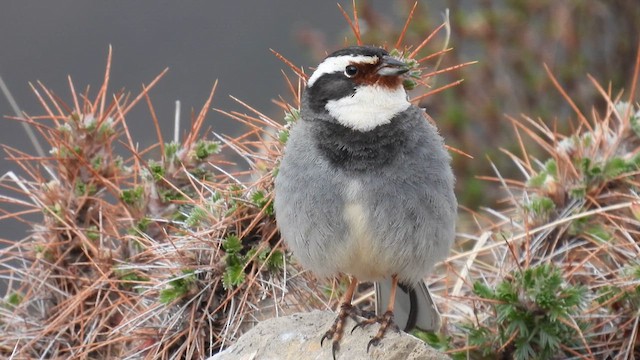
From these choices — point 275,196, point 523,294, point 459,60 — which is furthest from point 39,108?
point 523,294

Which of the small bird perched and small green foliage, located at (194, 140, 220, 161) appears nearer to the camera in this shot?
the small bird perched

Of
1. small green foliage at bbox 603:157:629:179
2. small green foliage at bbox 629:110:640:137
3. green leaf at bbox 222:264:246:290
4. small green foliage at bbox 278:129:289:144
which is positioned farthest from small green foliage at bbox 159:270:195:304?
small green foliage at bbox 629:110:640:137

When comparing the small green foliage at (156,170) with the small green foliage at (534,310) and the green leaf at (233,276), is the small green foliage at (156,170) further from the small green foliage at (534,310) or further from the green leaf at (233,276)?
the small green foliage at (534,310)

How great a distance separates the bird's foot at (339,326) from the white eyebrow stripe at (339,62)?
0.90 meters

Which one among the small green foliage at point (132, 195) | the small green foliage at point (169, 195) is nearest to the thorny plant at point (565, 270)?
the small green foliage at point (169, 195)

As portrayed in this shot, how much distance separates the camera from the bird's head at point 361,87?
3.98 m

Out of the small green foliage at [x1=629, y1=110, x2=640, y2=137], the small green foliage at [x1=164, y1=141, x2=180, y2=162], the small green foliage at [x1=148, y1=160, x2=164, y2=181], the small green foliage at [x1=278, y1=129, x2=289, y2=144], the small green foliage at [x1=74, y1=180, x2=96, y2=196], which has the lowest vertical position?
the small green foliage at [x1=74, y1=180, x2=96, y2=196]

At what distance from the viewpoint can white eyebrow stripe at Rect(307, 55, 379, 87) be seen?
13.0 ft

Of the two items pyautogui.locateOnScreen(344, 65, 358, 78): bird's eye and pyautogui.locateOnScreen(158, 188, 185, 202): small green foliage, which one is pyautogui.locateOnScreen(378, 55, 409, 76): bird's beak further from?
pyautogui.locateOnScreen(158, 188, 185, 202): small green foliage

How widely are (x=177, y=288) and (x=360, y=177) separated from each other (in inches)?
31.6

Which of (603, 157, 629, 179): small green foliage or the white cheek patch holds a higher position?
the white cheek patch

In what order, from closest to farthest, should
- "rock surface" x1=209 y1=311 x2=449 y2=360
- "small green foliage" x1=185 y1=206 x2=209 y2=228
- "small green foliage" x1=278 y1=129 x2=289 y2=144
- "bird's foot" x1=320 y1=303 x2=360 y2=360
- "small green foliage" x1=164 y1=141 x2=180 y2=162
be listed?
"rock surface" x1=209 y1=311 x2=449 y2=360
"bird's foot" x1=320 y1=303 x2=360 y2=360
"small green foliage" x1=185 y1=206 x2=209 y2=228
"small green foliage" x1=278 y1=129 x2=289 y2=144
"small green foliage" x1=164 y1=141 x2=180 y2=162

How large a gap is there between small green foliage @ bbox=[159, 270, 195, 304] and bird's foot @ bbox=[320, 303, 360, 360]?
55cm

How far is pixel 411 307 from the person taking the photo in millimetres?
4449
